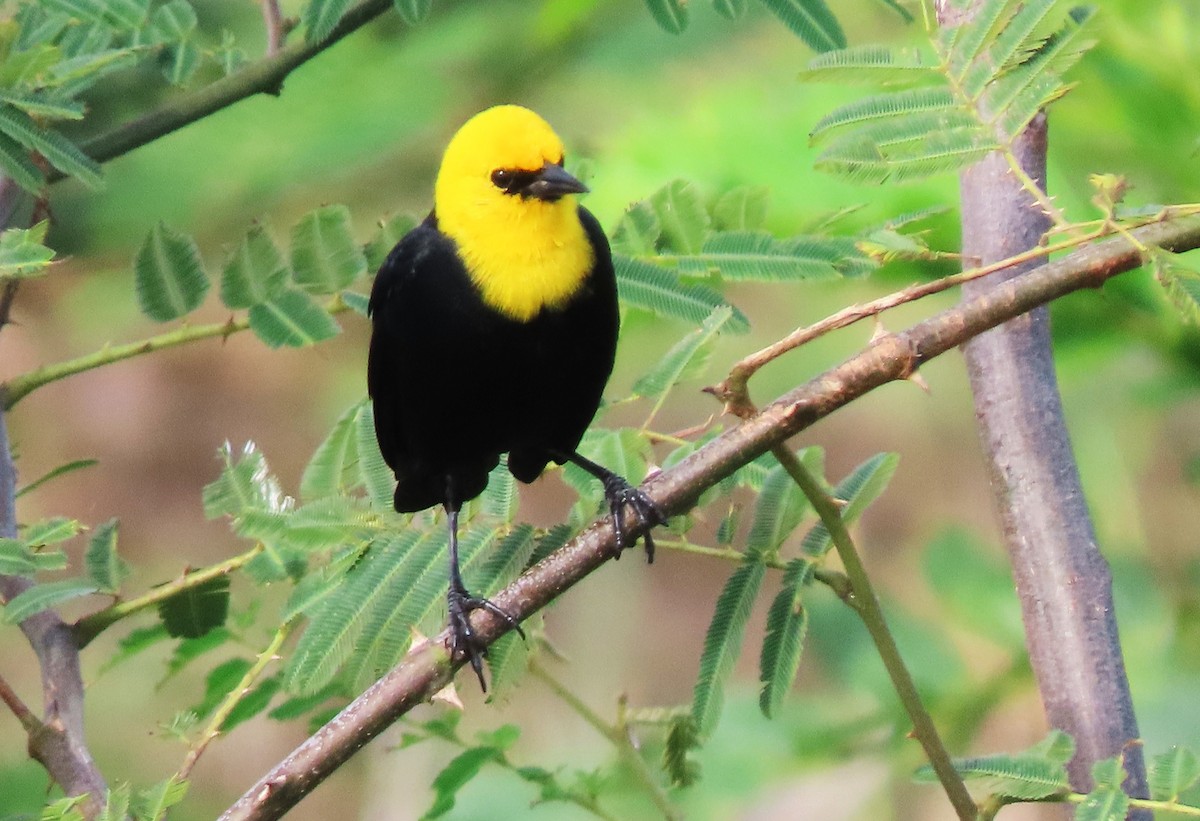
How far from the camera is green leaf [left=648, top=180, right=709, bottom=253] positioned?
78.4 inches

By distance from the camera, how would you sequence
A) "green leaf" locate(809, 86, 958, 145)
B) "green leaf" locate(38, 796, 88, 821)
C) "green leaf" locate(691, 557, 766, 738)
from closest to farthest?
"green leaf" locate(38, 796, 88, 821) < "green leaf" locate(809, 86, 958, 145) < "green leaf" locate(691, 557, 766, 738)

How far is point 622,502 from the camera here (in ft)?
5.55

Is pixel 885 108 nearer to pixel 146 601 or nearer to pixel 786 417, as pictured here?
pixel 786 417

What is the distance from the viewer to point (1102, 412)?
2928 mm

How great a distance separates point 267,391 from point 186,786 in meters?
3.56

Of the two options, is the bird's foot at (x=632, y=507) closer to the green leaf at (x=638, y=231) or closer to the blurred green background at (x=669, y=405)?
the green leaf at (x=638, y=231)

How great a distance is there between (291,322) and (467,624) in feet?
2.05

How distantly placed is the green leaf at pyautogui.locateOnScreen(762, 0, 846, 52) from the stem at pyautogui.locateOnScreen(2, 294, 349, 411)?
892mm

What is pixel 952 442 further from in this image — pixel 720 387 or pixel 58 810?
pixel 58 810

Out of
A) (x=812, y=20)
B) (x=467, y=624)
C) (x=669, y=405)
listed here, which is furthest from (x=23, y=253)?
(x=669, y=405)

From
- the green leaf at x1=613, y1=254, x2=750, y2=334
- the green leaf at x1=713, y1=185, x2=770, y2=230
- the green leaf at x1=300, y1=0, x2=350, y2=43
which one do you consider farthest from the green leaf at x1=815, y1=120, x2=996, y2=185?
the green leaf at x1=300, y1=0, x2=350, y2=43

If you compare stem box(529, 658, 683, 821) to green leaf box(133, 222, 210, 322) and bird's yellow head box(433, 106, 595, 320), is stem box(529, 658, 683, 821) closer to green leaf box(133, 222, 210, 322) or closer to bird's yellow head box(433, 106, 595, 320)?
bird's yellow head box(433, 106, 595, 320)

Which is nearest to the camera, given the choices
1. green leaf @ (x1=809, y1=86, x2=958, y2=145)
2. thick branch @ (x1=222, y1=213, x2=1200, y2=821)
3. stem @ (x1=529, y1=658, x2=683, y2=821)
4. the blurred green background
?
thick branch @ (x1=222, y1=213, x2=1200, y2=821)

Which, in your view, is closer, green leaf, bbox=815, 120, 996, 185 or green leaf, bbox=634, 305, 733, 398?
green leaf, bbox=815, 120, 996, 185
